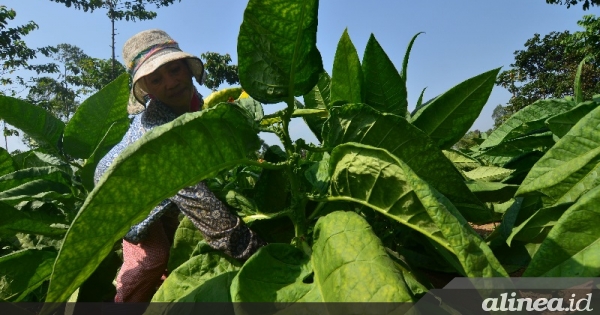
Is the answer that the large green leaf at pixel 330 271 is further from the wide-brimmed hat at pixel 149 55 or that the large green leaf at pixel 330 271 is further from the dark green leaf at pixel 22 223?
the wide-brimmed hat at pixel 149 55

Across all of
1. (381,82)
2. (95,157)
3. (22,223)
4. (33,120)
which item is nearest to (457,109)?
(381,82)

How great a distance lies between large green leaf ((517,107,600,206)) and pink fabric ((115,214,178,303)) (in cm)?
104

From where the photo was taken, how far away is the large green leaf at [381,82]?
92 cm

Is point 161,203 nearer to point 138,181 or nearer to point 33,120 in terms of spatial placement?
point 33,120

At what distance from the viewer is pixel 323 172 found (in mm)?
840

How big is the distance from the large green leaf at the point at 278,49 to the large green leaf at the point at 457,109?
23cm

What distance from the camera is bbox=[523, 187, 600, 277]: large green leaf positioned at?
1.86 ft

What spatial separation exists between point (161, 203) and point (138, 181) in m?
0.68

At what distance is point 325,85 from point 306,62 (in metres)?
0.34

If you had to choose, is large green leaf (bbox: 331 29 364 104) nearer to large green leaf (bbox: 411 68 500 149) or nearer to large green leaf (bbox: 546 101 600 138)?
large green leaf (bbox: 411 68 500 149)

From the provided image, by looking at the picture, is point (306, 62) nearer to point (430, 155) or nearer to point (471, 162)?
point (430, 155)

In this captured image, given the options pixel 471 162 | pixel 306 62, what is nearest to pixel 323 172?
pixel 306 62

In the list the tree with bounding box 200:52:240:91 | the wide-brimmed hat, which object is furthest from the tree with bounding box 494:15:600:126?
the wide-brimmed hat

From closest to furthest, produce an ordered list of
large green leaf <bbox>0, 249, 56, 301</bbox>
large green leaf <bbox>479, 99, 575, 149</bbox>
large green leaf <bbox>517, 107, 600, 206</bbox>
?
large green leaf <bbox>517, 107, 600, 206</bbox>
large green leaf <bbox>479, 99, 575, 149</bbox>
large green leaf <bbox>0, 249, 56, 301</bbox>
